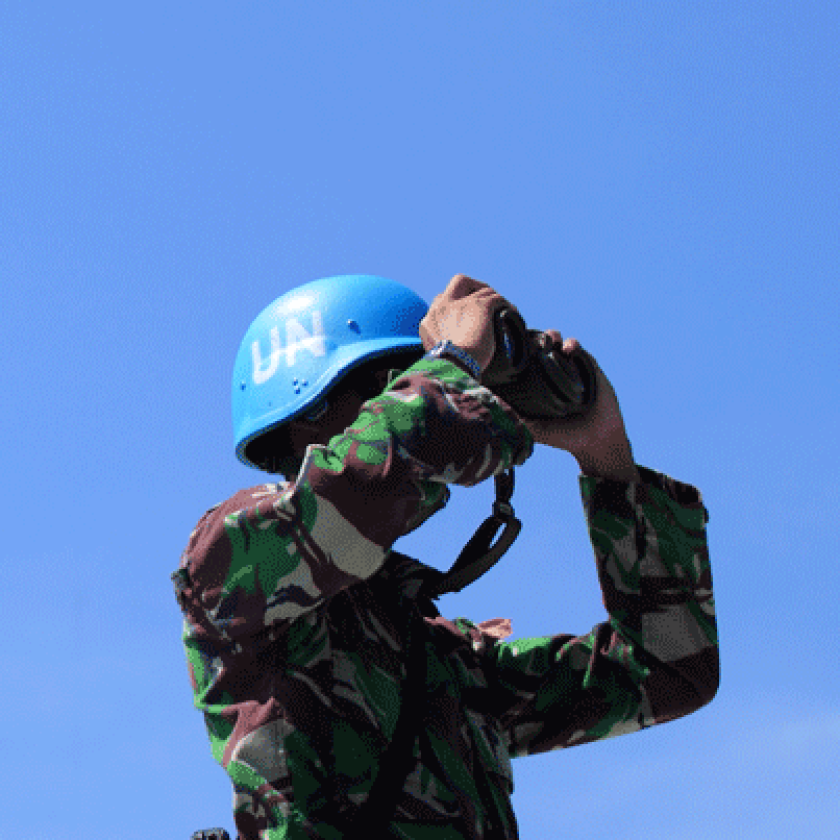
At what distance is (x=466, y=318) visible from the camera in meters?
6.61

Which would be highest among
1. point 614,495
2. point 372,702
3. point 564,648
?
point 614,495

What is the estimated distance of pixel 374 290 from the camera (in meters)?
7.66

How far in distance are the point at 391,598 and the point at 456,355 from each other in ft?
4.39

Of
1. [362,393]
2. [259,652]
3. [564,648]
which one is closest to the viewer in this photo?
[259,652]

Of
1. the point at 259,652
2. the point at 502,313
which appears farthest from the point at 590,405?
the point at 259,652

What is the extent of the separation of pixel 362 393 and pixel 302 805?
2013 millimetres

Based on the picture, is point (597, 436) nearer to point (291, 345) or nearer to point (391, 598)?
point (391, 598)

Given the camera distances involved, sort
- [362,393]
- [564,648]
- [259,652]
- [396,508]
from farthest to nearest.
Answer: [564,648] → [362,393] → [259,652] → [396,508]

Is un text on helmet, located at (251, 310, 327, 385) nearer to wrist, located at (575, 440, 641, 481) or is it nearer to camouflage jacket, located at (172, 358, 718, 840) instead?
camouflage jacket, located at (172, 358, 718, 840)

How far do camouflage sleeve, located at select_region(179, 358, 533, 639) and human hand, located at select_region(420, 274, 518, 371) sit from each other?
0.36 m

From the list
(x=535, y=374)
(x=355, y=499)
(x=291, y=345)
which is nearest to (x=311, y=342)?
(x=291, y=345)

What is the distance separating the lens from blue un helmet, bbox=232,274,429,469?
23.7 ft

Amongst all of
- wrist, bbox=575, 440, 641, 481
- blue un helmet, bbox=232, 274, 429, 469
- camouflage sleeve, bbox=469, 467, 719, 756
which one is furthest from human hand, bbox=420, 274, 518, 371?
camouflage sleeve, bbox=469, 467, 719, 756

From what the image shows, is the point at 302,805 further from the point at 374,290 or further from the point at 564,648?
the point at 374,290
